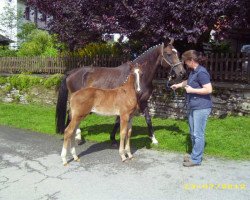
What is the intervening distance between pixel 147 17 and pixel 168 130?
124 inches

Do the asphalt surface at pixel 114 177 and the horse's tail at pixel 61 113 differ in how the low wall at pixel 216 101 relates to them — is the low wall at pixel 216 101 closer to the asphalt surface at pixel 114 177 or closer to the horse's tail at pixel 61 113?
the asphalt surface at pixel 114 177

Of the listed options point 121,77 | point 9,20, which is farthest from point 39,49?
point 9,20

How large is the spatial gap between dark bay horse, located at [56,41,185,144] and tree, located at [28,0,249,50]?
1.88 metres

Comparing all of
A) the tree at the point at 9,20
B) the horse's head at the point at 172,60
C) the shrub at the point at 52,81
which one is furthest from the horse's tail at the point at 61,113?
the tree at the point at 9,20

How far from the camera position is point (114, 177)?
19.7ft

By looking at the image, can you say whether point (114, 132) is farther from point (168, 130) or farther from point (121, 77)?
point (168, 130)

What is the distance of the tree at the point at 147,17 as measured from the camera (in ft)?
30.8

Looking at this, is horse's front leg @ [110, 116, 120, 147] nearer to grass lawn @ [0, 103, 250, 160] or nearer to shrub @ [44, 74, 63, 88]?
grass lawn @ [0, 103, 250, 160]

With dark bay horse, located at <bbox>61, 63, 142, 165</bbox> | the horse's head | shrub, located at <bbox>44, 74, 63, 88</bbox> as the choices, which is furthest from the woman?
shrub, located at <bbox>44, 74, 63, 88</bbox>

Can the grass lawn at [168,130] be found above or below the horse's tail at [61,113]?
below

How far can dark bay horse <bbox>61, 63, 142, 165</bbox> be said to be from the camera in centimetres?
671

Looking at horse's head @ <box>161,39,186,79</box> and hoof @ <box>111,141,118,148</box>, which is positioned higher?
horse's head @ <box>161,39,186,79</box>

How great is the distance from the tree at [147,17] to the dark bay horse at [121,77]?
1878 millimetres

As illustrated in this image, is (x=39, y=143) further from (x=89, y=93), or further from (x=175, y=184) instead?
(x=175, y=184)
